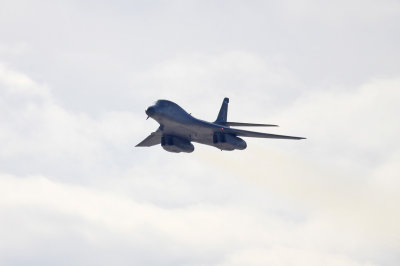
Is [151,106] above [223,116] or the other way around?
the other way around

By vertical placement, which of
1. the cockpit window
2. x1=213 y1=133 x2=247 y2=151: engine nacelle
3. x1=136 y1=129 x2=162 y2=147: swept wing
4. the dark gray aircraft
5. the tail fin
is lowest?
x1=213 y1=133 x2=247 y2=151: engine nacelle

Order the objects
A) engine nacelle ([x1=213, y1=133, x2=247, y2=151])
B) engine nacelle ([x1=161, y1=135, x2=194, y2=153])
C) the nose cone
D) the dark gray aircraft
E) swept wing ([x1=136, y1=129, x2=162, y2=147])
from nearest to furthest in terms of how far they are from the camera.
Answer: the nose cone → the dark gray aircraft → engine nacelle ([x1=213, y1=133, x2=247, y2=151]) → engine nacelle ([x1=161, y1=135, x2=194, y2=153]) → swept wing ([x1=136, y1=129, x2=162, y2=147])

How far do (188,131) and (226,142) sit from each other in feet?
14.4

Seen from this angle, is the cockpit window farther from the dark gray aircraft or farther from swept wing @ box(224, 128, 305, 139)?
swept wing @ box(224, 128, 305, 139)

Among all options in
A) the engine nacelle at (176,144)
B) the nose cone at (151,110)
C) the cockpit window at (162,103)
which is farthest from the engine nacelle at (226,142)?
the nose cone at (151,110)

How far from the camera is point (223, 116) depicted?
4208 inches

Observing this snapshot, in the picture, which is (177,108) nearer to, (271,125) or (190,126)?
(190,126)

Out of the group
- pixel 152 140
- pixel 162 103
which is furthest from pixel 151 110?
pixel 152 140

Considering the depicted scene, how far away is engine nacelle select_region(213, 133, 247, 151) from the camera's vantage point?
92.9m

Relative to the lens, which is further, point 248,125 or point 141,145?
point 141,145

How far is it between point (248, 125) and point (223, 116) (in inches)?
583

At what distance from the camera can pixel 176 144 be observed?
A: 94.5 metres

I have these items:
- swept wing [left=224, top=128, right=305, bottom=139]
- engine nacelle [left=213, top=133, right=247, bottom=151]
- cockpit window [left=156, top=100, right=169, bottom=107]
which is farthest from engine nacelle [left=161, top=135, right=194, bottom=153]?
cockpit window [left=156, top=100, right=169, bottom=107]

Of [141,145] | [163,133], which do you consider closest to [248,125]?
[163,133]
